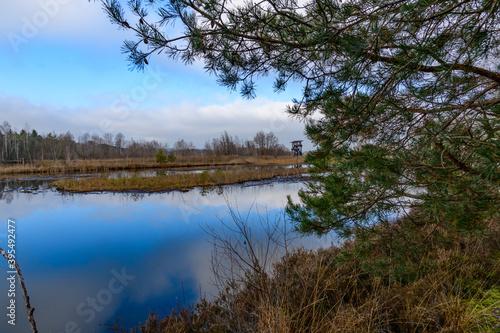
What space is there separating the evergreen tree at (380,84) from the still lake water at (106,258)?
1446mm

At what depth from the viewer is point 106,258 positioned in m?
5.91

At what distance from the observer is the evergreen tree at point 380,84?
1691mm

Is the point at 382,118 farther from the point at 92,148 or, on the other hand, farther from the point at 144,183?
the point at 92,148

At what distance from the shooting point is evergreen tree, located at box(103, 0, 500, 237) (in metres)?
1.69

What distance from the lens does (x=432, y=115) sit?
7.29 feet

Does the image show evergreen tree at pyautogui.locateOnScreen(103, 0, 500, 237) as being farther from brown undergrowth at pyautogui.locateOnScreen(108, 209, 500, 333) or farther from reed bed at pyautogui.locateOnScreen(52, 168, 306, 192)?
reed bed at pyautogui.locateOnScreen(52, 168, 306, 192)

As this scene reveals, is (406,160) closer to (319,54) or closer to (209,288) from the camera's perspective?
(319,54)

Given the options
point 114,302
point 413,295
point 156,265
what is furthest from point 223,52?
point 156,265

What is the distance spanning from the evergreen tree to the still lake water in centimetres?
145

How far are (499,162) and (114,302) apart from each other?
17.4 ft

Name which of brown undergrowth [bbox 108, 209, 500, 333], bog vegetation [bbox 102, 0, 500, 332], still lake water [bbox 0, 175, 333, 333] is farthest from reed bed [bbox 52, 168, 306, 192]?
bog vegetation [bbox 102, 0, 500, 332]

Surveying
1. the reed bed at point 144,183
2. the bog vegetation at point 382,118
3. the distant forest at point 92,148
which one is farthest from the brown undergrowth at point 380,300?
the distant forest at point 92,148

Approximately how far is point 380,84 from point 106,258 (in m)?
6.73

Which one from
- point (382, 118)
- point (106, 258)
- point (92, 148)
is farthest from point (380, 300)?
point (92, 148)
